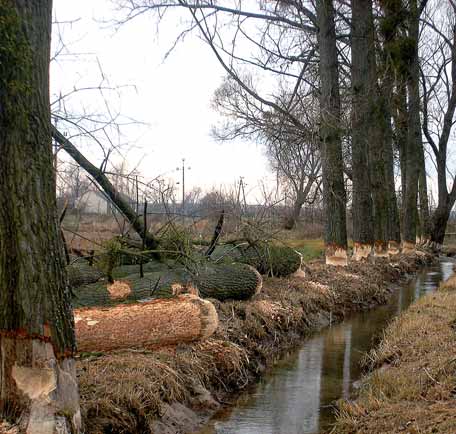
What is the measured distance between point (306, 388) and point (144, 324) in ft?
6.88

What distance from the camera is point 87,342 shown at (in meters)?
6.79

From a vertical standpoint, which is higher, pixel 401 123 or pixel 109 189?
pixel 401 123

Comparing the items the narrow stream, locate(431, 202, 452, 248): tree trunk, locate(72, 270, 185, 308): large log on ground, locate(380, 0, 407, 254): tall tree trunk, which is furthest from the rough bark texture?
locate(431, 202, 452, 248): tree trunk

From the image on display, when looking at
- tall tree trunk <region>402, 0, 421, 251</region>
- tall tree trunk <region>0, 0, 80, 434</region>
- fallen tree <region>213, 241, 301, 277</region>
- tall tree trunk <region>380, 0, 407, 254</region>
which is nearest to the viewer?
tall tree trunk <region>0, 0, 80, 434</region>

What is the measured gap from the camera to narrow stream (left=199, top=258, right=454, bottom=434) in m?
6.15

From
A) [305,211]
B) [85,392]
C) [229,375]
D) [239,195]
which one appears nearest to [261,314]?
[229,375]

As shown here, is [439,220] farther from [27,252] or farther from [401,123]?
[27,252]

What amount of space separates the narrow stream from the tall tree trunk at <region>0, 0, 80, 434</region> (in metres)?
2.09

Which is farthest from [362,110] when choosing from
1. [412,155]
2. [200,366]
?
[200,366]

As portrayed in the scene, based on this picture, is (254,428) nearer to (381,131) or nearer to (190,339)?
(190,339)

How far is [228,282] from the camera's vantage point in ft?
31.3

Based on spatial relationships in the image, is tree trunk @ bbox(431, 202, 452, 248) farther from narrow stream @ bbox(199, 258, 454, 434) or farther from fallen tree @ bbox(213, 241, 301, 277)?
narrow stream @ bbox(199, 258, 454, 434)

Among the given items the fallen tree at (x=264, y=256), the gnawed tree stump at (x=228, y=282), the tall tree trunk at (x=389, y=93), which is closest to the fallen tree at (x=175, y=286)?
the gnawed tree stump at (x=228, y=282)

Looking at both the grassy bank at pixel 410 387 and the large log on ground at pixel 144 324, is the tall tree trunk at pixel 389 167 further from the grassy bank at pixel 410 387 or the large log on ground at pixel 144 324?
the large log on ground at pixel 144 324
